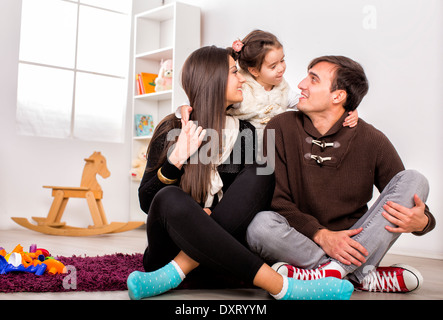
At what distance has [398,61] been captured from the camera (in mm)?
2922

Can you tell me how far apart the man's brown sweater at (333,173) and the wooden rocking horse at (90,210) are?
2.19m

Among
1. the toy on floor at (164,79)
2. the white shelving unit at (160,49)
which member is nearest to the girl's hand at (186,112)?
the white shelving unit at (160,49)

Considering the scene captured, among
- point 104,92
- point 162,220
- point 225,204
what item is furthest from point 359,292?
point 104,92

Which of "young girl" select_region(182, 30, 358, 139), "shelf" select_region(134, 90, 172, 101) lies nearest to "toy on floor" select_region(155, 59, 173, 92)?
"shelf" select_region(134, 90, 172, 101)

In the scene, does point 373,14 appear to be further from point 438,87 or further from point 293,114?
point 293,114

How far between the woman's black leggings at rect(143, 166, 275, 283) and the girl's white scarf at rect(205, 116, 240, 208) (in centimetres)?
8

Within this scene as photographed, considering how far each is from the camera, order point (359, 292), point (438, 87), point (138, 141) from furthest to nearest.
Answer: point (138, 141) < point (438, 87) < point (359, 292)

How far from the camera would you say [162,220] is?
1313mm

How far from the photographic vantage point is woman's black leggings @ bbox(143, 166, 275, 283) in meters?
1.24

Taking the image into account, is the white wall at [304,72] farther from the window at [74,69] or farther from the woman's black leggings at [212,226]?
the woman's black leggings at [212,226]

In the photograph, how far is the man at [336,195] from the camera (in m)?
1.42

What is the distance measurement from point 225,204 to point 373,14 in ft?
6.94

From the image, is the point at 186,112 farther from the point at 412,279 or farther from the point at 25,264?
the point at 412,279

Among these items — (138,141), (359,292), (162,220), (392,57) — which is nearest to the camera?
(162,220)
